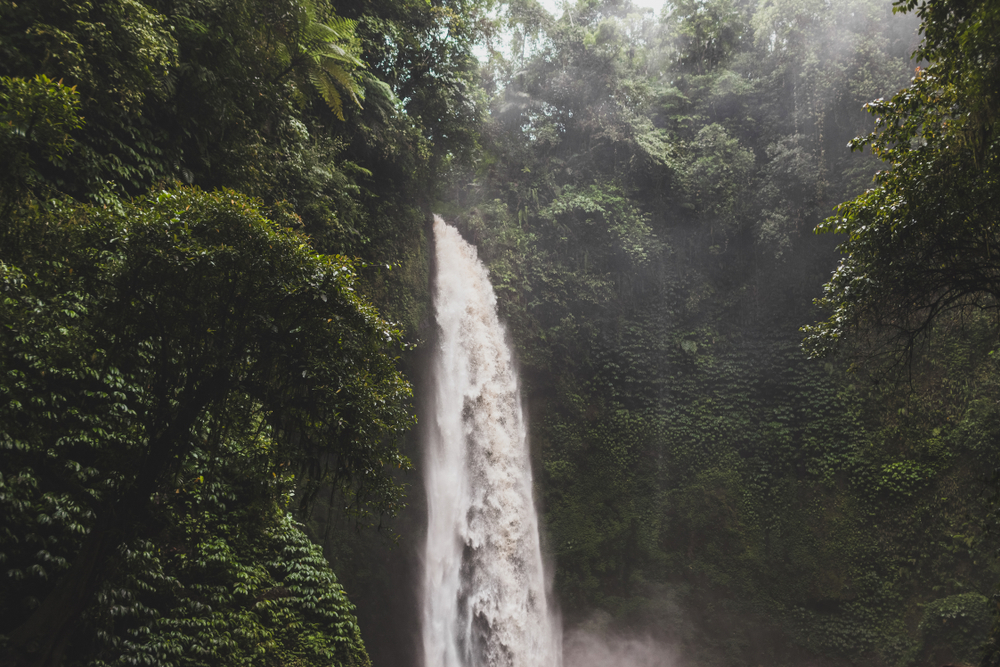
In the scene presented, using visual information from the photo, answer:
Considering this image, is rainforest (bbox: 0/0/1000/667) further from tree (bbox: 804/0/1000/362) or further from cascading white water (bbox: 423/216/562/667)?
cascading white water (bbox: 423/216/562/667)

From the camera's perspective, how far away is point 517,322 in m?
15.3

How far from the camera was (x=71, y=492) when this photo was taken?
4.18 meters

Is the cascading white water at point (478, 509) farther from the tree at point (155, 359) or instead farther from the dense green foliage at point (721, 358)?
the tree at point (155, 359)

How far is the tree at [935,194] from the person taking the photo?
4.36 meters

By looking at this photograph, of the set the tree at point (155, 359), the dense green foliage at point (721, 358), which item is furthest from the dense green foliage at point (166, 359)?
the dense green foliage at point (721, 358)

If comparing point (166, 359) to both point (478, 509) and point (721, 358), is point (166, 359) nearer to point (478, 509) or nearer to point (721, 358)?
point (478, 509)

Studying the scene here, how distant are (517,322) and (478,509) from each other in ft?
17.7

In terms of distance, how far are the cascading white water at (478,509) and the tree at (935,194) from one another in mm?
8588

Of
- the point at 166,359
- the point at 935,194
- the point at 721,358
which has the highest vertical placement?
the point at 721,358

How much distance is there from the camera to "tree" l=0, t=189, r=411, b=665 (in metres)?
3.54

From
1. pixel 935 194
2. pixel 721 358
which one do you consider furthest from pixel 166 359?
pixel 721 358

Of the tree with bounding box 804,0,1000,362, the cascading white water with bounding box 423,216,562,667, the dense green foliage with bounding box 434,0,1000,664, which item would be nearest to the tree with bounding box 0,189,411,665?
the tree with bounding box 804,0,1000,362

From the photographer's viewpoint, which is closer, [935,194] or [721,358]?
[935,194]

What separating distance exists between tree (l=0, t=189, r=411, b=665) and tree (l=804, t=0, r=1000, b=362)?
5157 millimetres
